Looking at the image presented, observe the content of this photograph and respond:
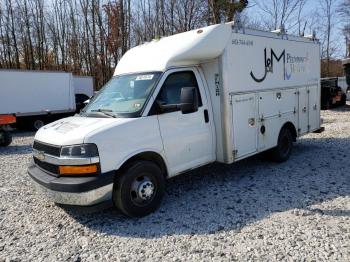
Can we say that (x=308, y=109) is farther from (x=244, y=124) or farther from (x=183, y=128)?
(x=183, y=128)

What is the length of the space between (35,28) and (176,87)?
32872mm

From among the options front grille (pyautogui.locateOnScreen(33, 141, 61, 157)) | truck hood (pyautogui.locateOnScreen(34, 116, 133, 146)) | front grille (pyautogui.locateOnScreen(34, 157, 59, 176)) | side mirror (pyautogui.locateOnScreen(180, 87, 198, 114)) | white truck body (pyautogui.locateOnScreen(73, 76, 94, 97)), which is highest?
white truck body (pyautogui.locateOnScreen(73, 76, 94, 97))

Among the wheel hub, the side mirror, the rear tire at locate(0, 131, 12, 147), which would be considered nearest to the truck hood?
the side mirror

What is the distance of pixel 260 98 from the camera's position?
22.3ft

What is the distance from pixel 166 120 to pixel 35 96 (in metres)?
14.6

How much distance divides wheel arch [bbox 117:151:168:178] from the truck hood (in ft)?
1.87

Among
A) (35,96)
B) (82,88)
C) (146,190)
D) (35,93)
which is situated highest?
(82,88)

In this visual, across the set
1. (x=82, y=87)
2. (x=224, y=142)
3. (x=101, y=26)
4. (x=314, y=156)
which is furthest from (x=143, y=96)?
(x=101, y=26)

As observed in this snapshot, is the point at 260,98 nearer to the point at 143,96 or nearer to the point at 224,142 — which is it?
the point at 224,142

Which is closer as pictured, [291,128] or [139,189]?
[139,189]

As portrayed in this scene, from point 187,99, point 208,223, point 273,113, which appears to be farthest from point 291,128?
point 208,223

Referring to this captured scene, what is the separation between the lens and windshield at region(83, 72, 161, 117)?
5047 mm

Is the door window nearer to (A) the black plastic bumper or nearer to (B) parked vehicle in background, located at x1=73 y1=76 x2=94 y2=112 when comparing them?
(A) the black plastic bumper

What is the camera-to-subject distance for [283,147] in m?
7.79
